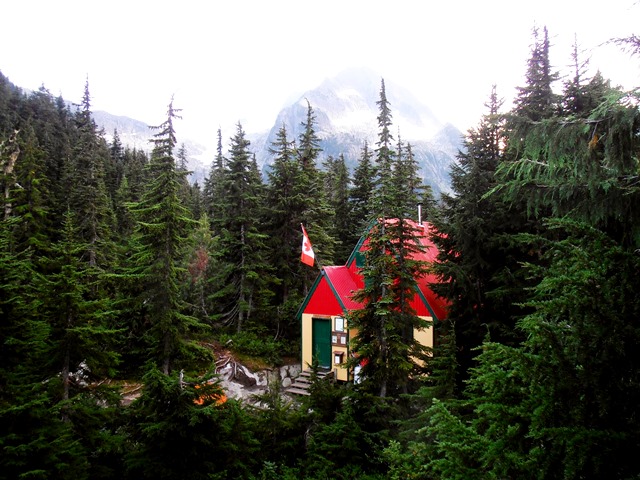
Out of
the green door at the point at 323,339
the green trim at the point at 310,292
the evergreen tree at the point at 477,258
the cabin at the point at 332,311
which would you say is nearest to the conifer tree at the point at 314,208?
the green trim at the point at 310,292

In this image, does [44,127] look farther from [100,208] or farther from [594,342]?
[594,342]

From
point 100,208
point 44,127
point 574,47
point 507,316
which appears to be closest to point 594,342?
point 507,316

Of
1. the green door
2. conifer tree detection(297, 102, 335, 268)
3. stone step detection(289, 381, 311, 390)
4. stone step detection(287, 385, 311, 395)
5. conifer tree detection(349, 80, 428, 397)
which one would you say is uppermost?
conifer tree detection(297, 102, 335, 268)

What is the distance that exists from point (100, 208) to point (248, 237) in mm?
14368

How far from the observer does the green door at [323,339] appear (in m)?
21.3

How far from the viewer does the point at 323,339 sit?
21594mm

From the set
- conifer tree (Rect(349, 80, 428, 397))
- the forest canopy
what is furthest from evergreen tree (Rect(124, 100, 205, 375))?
conifer tree (Rect(349, 80, 428, 397))

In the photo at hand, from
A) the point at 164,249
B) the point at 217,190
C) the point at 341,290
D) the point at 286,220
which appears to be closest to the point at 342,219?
the point at 286,220

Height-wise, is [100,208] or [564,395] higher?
[100,208]

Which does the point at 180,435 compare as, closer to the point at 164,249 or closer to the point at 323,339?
the point at 164,249

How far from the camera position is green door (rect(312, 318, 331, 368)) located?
2130 centimetres

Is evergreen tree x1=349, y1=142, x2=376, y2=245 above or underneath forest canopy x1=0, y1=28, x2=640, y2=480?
above

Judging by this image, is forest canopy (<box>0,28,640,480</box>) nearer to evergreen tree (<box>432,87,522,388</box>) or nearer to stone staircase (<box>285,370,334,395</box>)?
evergreen tree (<box>432,87,522,388</box>)

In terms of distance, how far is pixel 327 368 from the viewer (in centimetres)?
2105
